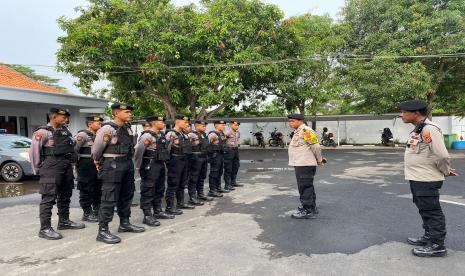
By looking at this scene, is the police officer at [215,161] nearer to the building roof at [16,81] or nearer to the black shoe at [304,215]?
the black shoe at [304,215]

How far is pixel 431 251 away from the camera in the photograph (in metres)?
4.13

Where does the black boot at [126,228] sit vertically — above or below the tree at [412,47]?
below

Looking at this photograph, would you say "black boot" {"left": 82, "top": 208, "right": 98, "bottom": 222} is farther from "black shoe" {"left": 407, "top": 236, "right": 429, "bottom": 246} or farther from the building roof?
the building roof

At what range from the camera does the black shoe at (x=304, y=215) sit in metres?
5.88

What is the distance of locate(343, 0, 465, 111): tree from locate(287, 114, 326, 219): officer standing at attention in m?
13.2

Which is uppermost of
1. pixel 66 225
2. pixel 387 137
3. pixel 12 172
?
pixel 387 137

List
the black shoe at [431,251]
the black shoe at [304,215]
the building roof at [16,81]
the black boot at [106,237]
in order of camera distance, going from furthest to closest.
Result: the building roof at [16,81], the black shoe at [304,215], the black boot at [106,237], the black shoe at [431,251]

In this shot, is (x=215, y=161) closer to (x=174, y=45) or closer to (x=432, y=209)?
(x=432, y=209)

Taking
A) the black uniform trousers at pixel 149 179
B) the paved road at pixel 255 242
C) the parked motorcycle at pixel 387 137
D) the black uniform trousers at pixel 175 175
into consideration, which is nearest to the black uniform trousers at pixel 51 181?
the paved road at pixel 255 242

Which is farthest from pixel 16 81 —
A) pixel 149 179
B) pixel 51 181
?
pixel 149 179

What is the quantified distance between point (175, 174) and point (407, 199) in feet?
14.5

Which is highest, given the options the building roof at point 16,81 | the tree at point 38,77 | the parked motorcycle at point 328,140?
the tree at point 38,77

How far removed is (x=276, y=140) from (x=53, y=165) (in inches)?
757

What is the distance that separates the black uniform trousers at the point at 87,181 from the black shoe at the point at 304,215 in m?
3.27
